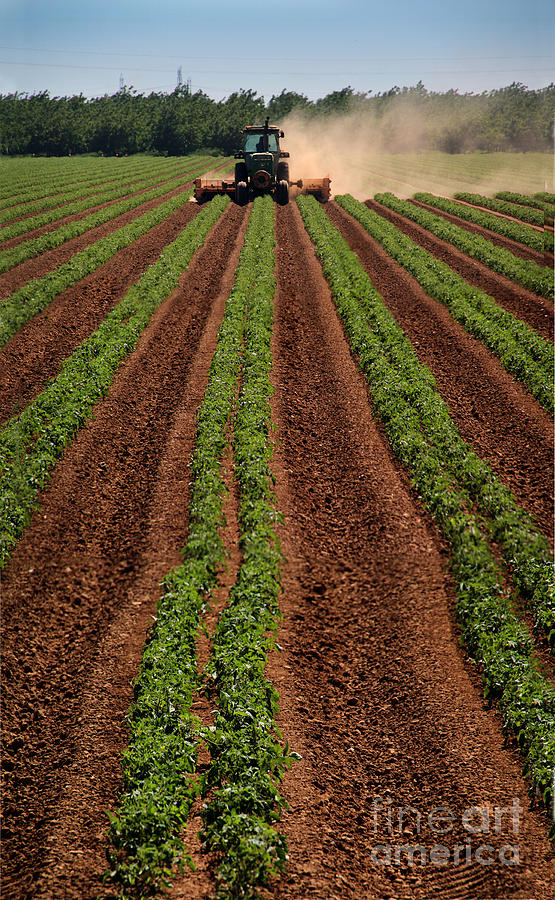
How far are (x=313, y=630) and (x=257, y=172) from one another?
1282 inches

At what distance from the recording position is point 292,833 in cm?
535

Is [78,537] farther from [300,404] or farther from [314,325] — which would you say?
[314,325]

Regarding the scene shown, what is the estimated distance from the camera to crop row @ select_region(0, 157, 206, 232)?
3297cm

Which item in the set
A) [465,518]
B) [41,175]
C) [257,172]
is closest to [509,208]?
[257,172]

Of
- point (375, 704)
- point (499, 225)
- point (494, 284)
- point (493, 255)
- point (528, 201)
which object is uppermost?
point (528, 201)

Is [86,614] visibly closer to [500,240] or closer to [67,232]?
[67,232]

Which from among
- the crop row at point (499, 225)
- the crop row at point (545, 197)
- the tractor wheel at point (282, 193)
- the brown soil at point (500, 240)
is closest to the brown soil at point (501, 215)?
the crop row at point (499, 225)

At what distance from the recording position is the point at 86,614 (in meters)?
8.22

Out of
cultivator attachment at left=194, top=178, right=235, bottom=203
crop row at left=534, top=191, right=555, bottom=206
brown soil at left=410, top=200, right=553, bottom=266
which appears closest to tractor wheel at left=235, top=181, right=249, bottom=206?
cultivator attachment at left=194, top=178, right=235, bottom=203

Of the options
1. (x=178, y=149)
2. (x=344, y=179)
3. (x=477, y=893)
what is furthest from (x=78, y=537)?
(x=178, y=149)

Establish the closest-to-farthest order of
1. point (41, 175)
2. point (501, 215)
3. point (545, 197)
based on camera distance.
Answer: point (501, 215) → point (545, 197) → point (41, 175)

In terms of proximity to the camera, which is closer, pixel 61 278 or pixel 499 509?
pixel 499 509

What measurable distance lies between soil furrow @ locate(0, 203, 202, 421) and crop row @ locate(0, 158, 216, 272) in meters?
4.22

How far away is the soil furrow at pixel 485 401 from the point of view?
443 inches
